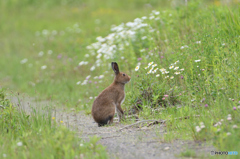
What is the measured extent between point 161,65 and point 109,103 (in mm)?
1720

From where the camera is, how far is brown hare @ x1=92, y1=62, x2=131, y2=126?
20.5 feet

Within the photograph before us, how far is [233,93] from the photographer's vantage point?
17.3 ft

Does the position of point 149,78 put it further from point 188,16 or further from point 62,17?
point 62,17

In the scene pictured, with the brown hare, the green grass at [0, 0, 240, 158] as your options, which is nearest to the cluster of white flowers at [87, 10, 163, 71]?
the green grass at [0, 0, 240, 158]

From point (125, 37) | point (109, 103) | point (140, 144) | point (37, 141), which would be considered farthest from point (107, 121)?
point (125, 37)

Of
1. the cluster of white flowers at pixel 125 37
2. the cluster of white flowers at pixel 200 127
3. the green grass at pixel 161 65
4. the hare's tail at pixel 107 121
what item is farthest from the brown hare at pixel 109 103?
the cluster of white flowers at pixel 125 37

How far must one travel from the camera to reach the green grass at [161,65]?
5211mm

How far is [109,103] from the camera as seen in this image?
252 inches

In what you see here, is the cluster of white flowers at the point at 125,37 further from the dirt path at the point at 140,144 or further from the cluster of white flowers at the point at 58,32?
the cluster of white flowers at the point at 58,32

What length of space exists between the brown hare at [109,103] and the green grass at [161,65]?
0.35 metres

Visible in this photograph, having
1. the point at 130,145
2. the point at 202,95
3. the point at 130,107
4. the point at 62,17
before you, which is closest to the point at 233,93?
the point at 202,95

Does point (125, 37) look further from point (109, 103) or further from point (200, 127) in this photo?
point (200, 127)

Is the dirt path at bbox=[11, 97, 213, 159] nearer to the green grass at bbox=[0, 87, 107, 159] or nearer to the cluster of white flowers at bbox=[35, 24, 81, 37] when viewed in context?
the green grass at bbox=[0, 87, 107, 159]

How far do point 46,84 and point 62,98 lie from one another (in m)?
2.15
